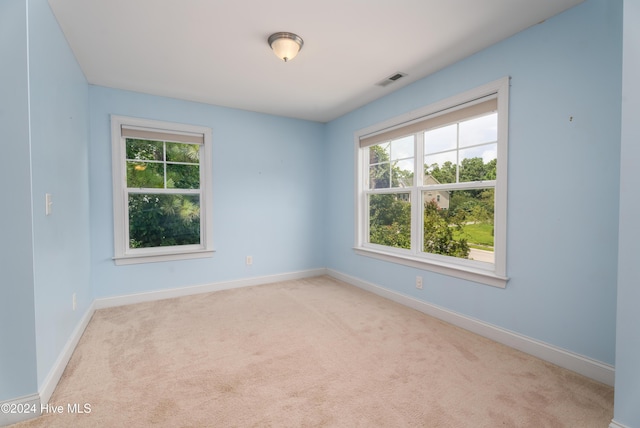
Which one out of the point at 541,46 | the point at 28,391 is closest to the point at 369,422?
the point at 28,391

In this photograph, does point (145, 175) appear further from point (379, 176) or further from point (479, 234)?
point (479, 234)

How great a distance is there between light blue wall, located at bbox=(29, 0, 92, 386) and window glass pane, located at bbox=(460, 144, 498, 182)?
3.22 meters

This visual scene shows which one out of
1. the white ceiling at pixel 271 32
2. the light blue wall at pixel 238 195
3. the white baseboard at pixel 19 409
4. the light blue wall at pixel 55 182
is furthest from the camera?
the light blue wall at pixel 238 195

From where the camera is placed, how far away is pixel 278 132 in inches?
176

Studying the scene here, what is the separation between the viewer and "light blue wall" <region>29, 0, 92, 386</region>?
1.72 meters

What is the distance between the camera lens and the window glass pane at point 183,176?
3.76 m

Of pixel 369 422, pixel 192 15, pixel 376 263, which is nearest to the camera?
pixel 369 422

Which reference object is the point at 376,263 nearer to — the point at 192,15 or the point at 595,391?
the point at 595,391

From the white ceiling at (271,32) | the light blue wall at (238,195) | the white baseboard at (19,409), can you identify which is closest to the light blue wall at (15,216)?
the white baseboard at (19,409)

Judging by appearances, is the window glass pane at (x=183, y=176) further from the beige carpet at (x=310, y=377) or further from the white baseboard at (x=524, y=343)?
the white baseboard at (x=524, y=343)

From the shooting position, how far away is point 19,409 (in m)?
1.59

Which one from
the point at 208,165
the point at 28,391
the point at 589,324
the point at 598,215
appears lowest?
the point at 28,391

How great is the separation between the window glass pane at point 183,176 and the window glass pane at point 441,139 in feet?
9.47

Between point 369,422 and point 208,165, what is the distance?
3400mm
